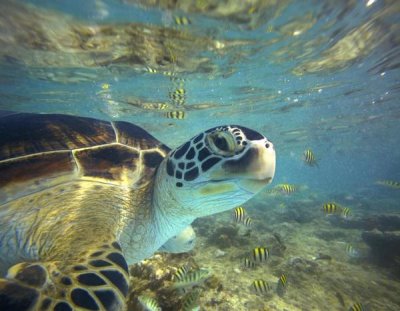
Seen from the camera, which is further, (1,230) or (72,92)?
(72,92)

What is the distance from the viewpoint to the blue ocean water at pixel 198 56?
6758mm

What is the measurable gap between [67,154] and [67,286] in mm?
1679

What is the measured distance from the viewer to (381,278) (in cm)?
671

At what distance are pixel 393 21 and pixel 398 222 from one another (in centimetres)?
761

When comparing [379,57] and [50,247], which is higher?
[379,57]

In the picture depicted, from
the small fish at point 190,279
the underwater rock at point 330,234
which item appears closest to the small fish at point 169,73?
the small fish at point 190,279

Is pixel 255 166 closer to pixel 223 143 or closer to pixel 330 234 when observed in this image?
pixel 223 143

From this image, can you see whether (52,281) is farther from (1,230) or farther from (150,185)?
(150,185)

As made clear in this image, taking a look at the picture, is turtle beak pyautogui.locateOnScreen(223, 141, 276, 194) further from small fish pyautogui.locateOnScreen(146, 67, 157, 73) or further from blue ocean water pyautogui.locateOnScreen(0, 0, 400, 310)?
small fish pyautogui.locateOnScreen(146, 67, 157, 73)

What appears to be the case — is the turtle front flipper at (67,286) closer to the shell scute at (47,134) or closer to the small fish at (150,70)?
the shell scute at (47,134)

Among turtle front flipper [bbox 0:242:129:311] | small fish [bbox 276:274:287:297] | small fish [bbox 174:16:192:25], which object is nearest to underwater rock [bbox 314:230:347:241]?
small fish [bbox 276:274:287:297]

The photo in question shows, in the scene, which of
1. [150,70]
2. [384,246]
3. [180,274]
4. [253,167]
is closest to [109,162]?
[180,274]

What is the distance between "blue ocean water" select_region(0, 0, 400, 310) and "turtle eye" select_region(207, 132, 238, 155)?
205 inches

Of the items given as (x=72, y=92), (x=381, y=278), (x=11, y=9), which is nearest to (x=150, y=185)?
(x=11, y=9)
